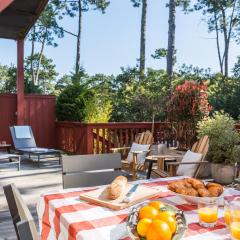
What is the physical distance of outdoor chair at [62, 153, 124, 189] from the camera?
2.39m

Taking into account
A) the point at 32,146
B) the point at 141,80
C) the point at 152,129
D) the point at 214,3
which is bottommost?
the point at 32,146

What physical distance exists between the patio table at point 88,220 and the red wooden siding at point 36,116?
7.71m

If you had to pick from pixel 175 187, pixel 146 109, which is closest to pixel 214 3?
pixel 146 109

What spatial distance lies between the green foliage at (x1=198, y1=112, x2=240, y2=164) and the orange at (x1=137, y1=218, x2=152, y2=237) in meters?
4.03

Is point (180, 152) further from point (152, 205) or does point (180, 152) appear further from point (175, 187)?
point (152, 205)

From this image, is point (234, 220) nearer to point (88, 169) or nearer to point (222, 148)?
point (88, 169)

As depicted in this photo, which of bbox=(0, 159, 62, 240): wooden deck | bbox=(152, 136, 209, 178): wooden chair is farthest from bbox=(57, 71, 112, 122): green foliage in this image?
bbox=(152, 136, 209, 178): wooden chair

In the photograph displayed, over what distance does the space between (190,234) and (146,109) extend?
9073 millimetres

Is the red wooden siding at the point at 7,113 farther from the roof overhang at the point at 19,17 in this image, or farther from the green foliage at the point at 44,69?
the green foliage at the point at 44,69

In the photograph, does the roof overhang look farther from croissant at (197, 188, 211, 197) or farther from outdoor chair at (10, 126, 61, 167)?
croissant at (197, 188, 211, 197)

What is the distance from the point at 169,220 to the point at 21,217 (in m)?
0.56

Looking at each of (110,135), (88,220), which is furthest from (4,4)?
(88,220)

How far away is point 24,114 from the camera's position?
9242 mm

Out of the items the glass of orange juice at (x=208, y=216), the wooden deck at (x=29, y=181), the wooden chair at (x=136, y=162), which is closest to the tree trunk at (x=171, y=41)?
the wooden deck at (x=29, y=181)
